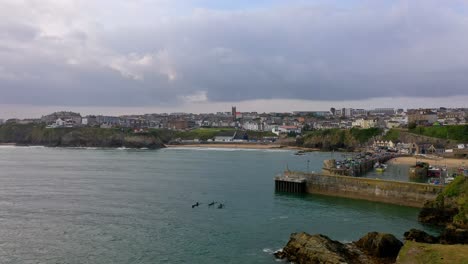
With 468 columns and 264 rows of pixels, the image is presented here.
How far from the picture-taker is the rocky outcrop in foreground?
2437 cm

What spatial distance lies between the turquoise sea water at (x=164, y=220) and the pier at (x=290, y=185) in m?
1.92

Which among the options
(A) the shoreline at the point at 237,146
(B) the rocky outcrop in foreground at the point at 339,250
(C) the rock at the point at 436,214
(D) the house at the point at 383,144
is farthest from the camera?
(A) the shoreline at the point at 237,146

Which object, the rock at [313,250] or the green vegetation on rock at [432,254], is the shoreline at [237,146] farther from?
the green vegetation on rock at [432,254]

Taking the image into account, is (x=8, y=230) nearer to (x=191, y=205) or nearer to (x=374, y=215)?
(x=191, y=205)

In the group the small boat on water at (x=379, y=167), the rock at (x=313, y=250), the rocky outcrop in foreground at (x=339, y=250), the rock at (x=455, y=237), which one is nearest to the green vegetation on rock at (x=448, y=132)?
the small boat on water at (x=379, y=167)

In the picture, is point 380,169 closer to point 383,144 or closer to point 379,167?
point 379,167

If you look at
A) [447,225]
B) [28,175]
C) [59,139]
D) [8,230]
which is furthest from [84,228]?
[59,139]

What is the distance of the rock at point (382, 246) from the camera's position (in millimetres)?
25656

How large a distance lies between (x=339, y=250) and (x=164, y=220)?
53.2 ft

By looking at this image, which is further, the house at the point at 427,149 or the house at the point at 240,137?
the house at the point at 240,137

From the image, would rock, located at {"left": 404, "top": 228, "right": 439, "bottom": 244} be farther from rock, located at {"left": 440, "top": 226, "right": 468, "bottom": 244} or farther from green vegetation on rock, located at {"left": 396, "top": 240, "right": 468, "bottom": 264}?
green vegetation on rock, located at {"left": 396, "top": 240, "right": 468, "bottom": 264}

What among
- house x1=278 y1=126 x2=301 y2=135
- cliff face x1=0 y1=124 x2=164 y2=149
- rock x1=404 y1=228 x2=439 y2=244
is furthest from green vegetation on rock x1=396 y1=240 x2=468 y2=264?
house x1=278 y1=126 x2=301 y2=135

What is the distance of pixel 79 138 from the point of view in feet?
485

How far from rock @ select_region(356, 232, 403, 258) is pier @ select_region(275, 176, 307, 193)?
2314 centimetres
